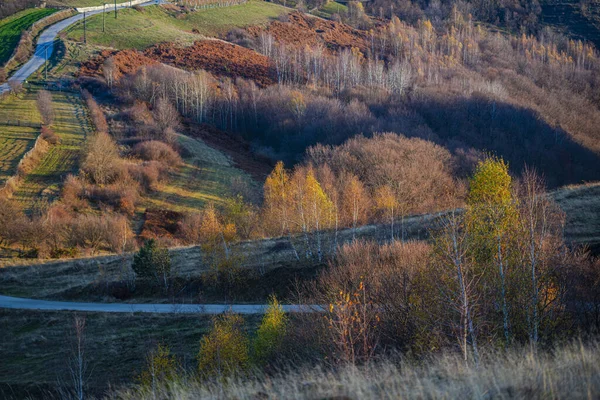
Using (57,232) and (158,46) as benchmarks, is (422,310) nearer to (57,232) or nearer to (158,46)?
(57,232)

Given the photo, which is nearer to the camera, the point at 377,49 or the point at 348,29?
the point at 377,49

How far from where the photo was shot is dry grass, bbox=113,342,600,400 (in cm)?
725

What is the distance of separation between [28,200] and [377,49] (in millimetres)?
84167

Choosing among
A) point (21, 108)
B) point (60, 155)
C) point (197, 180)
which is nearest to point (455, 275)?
point (197, 180)

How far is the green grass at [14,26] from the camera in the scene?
84.0 meters

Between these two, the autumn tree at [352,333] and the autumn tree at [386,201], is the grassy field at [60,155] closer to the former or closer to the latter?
the autumn tree at [386,201]

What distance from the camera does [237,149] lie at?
232 ft

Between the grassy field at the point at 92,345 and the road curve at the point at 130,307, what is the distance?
563mm

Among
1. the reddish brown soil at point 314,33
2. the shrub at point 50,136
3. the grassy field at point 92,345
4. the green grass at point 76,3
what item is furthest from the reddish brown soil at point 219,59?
the grassy field at point 92,345

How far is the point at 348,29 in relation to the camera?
124 m

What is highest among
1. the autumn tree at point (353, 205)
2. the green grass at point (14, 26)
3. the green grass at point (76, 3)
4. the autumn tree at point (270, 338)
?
the green grass at point (76, 3)

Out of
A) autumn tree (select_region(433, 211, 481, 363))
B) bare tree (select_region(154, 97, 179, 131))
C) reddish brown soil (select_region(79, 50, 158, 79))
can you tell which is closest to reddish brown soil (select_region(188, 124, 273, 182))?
bare tree (select_region(154, 97, 179, 131))

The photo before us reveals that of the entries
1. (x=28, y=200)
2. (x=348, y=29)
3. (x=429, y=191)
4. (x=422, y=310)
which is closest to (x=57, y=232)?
(x=28, y=200)

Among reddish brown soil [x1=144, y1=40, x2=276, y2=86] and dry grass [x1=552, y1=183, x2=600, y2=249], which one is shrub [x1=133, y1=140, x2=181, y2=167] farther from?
dry grass [x1=552, y1=183, x2=600, y2=249]
